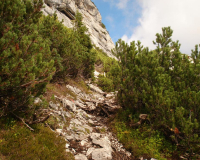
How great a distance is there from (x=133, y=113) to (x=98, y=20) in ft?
183

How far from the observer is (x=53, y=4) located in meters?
34.2

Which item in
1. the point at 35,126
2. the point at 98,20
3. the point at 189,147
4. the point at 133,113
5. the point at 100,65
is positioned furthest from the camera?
the point at 98,20

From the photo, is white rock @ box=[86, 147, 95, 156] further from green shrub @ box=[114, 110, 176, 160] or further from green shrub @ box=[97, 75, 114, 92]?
green shrub @ box=[97, 75, 114, 92]

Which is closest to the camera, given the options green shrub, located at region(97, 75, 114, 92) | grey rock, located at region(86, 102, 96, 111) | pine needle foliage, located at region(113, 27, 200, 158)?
pine needle foliage, located at region(113, 27, 200, 158)

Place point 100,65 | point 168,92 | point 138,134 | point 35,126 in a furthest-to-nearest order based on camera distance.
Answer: point 100,65 < point 138,134 < point 168,92 < point 35,126

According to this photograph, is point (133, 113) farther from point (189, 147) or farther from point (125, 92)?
point (189, 147)

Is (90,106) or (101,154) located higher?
(90,106)

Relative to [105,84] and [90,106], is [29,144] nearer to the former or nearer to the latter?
[90,106]

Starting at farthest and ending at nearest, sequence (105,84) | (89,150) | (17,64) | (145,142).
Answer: (105,84)
(145,142)
(89,150)
(17,64)

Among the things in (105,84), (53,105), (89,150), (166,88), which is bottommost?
(89,150)

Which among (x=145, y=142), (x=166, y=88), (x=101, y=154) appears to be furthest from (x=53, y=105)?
(x=166, y=88)

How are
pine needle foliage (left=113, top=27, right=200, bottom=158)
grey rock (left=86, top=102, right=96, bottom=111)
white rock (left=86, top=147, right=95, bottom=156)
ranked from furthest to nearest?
grey rock (left=86, top=102, right=96, bottom=111) → pine needle foliage (left=113, top=27, right=200, bottom=158) → white rock (left=86, top=147, right=95, bottom=156)

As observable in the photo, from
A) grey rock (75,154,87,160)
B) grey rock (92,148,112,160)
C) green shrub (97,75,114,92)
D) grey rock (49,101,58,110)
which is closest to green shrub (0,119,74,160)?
grey rock (75,154,87,160)

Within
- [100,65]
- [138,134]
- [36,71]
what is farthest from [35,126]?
[100,65]
